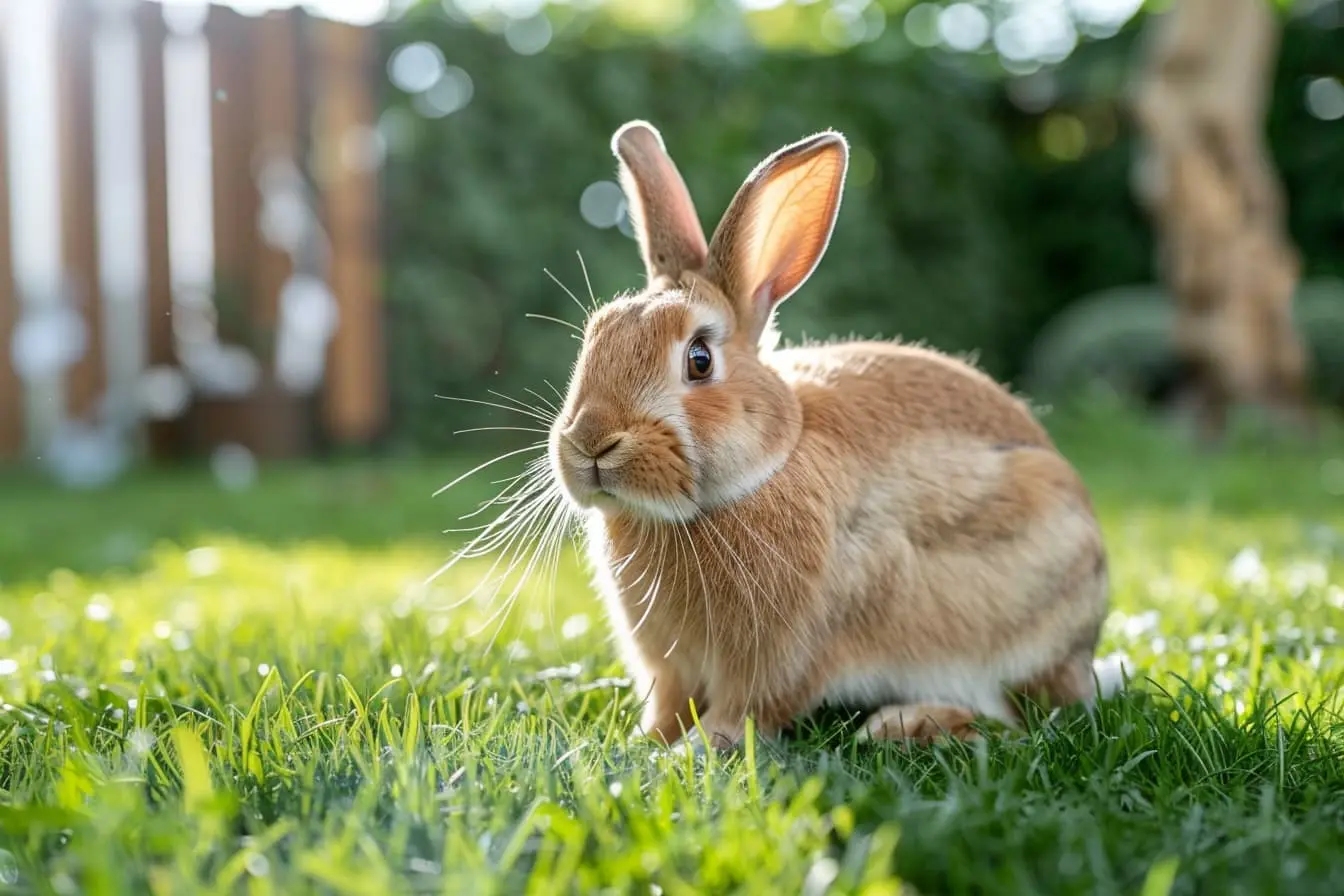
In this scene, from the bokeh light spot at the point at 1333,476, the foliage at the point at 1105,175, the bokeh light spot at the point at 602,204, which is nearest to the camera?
the bokeh light spot at the point at 1333,476

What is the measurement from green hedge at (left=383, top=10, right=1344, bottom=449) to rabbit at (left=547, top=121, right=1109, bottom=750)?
5642 millimetres

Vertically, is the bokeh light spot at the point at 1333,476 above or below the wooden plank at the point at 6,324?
below

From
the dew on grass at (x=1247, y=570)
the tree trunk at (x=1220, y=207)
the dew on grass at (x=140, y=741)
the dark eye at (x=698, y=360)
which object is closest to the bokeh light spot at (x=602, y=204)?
the tree trunk at (x=1220, y=207)

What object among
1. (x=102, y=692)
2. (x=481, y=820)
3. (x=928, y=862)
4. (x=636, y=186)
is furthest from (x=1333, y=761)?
(x=102, y=692)

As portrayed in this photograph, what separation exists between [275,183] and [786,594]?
6.80m

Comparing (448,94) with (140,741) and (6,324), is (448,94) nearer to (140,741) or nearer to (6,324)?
(6,324)

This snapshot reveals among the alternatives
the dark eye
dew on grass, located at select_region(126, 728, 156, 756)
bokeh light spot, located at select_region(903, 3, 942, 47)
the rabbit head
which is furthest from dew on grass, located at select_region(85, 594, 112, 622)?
bokeh light spot, located at select_region(903, 3, 942, 47)

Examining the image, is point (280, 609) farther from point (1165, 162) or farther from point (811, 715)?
point (1165, 162)

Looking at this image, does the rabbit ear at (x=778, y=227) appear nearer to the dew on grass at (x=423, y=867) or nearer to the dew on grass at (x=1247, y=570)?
the dew on grass at (x=423, y=867)

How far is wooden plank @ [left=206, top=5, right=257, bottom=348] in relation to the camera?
7.88 m

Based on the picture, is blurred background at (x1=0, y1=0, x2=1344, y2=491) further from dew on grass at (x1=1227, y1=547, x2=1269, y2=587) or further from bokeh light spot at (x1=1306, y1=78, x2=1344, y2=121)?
dew on grass at (x1=1227, y1=547, x2=1269, y2=587)

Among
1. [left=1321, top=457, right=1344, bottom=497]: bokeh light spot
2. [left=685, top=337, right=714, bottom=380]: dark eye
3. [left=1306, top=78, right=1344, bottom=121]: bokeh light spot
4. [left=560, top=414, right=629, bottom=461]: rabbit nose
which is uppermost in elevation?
[left=1306, top=78, right=1344, bottom=121]: bokeh light spot

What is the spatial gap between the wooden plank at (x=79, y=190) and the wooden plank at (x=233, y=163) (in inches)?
27.6

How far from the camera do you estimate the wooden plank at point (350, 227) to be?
319 inches
